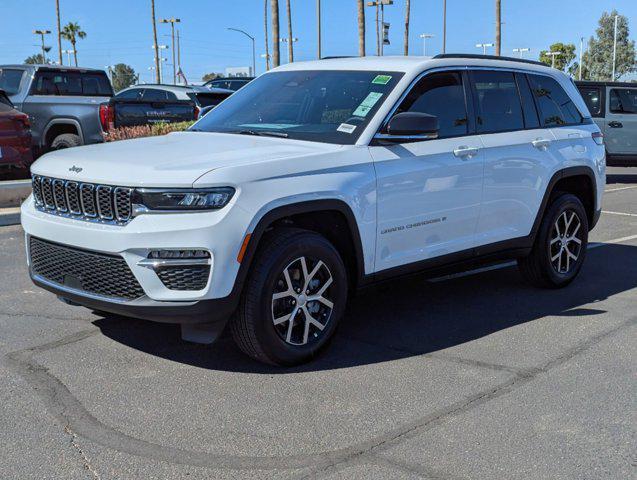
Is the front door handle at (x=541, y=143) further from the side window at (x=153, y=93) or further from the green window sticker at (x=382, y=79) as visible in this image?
the side window at (x=153, y=93)

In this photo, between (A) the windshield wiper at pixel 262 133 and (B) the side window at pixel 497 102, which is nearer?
(A) the windshield wiper at pixel 262 133

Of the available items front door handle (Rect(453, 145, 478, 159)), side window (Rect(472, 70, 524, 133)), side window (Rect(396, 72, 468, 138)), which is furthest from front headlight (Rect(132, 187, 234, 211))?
side window (Rect(472, 70, 524, 133))

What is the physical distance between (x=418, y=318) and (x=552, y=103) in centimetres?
236

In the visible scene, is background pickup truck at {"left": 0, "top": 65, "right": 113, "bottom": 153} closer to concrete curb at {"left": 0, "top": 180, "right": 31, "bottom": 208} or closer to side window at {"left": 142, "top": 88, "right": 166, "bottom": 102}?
concrete curb at {"left": 0, "top": 180, "right": 31, "bottom": 208}

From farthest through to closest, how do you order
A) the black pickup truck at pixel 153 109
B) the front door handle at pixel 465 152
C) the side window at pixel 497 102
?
the black pickup truck at pixel 153 109
the side window at pixel 497 102
the front door handle at pixel 465 152

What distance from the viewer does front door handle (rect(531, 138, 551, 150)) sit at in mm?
6520

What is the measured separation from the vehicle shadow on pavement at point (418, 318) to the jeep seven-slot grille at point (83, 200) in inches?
39.5

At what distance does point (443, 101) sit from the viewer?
19.5 feet

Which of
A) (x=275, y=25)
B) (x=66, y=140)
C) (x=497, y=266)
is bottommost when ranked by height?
(x=497, y=266)

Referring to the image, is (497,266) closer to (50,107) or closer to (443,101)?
(443,101)

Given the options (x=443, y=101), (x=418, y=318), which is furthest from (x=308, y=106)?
(x=418, y=318)

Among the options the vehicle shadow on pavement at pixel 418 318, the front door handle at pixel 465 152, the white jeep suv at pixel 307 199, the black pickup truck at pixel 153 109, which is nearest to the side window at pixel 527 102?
the white jeep suv at pixel 307 199

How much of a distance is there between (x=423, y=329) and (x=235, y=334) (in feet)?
5.34

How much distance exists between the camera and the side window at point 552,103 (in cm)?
687
